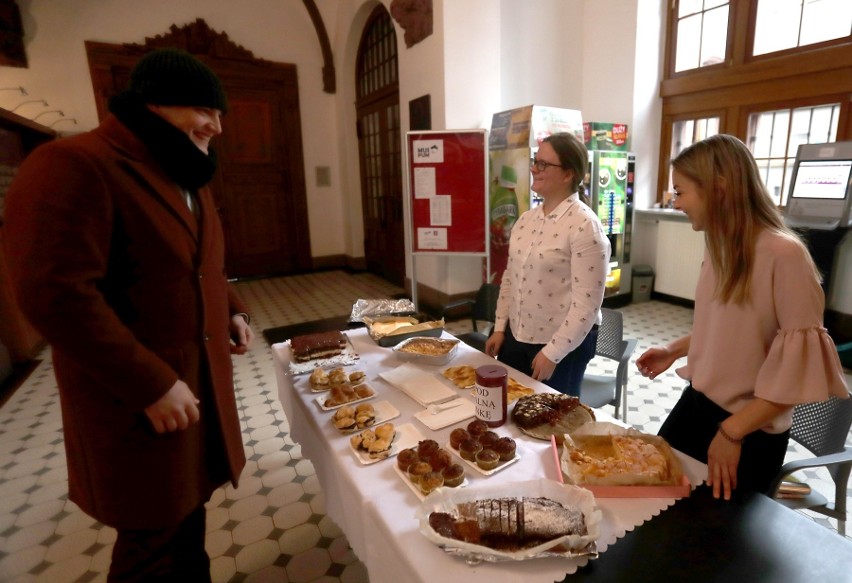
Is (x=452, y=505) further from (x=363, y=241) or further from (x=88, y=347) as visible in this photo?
(x=363, y=241)

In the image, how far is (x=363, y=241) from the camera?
22.8ft

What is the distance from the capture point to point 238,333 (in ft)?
4.64

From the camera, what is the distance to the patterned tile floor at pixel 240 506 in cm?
173

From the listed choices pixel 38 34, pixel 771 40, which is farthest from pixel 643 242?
pixel 38 34

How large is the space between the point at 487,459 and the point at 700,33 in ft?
16.9

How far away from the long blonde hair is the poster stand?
110 inches

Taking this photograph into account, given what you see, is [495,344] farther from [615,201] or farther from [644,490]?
[615,201]

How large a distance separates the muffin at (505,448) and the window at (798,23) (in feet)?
14.7

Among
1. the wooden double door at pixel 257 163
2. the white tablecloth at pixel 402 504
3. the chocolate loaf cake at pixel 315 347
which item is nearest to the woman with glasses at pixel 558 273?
the white tablecloth at pixel 402 504

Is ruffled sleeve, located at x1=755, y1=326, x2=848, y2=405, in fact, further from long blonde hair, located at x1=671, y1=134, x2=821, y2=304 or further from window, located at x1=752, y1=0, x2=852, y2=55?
window, located at x1=752, y1=0, x2=852, y2=55

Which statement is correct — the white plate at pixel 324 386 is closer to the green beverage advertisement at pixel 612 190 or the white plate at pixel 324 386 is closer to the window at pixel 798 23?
the green beverage advertisement at pixel 612 190

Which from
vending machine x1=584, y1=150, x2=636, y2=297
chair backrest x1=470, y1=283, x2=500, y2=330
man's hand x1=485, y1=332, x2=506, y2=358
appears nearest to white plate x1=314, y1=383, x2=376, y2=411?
man's hand x1=485, y1=332, x2=506, y2=358

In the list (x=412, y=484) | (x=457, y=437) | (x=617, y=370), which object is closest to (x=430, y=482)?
(x=412, y=484)

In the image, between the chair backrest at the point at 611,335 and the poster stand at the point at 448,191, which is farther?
the poster stand at the point at 448,191
